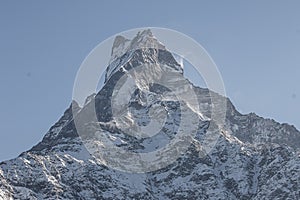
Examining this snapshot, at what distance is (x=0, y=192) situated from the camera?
19975 cm

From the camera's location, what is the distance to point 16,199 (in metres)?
200

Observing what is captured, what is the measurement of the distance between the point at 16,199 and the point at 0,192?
13.5 feet
